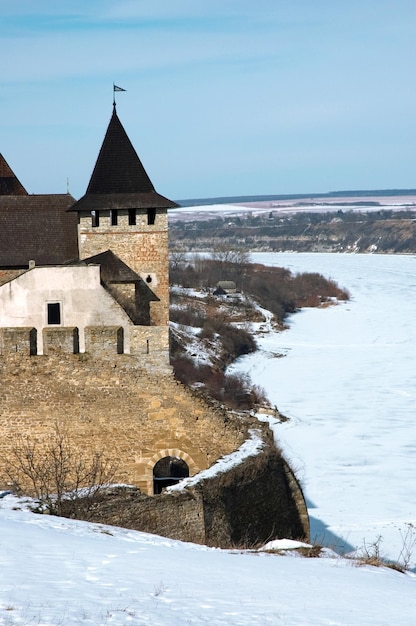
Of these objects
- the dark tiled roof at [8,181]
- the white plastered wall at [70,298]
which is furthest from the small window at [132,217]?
the dark tiled roof at [8,181]

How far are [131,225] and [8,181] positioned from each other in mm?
8542

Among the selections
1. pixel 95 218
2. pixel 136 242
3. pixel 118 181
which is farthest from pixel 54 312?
pixel 118 181

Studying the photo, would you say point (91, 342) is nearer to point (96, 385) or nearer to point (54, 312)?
point (96, 385)

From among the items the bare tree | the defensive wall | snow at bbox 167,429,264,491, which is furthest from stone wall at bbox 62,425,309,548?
the bare tree

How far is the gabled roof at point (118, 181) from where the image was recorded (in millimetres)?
19609

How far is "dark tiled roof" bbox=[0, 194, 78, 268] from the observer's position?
20.2m

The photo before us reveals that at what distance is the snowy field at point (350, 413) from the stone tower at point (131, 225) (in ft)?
18.8

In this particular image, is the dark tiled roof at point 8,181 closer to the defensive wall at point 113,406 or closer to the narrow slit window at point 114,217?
the narrow slit window at point 114,217

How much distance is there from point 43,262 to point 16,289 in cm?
498

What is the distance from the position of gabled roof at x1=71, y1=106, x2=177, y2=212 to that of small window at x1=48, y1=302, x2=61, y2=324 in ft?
15.5

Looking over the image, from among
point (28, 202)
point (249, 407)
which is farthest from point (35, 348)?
point (249, 407)

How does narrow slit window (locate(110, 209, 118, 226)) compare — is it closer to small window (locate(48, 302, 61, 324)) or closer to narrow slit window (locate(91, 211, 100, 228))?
narrow slit window (locate(91, 211, 100, 228))

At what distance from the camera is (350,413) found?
110 feet

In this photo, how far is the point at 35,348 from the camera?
1378 centimetres
